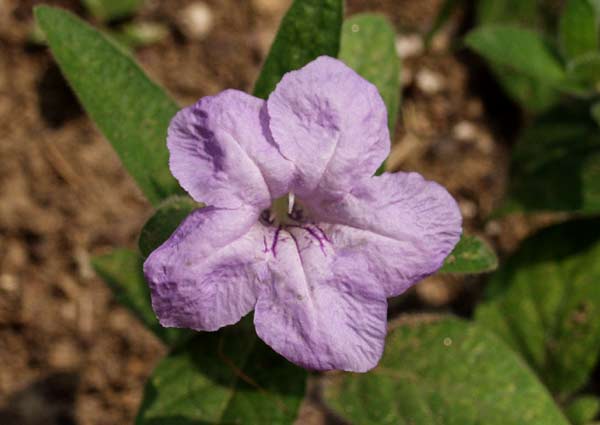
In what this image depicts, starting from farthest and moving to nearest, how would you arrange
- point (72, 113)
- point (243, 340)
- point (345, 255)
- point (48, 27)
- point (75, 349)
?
point (72, 113)
point (75, 349)
point (243, 340)
point (48, 27)
point (345, 255)

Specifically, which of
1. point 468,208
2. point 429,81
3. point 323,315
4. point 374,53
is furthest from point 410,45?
point 323,315

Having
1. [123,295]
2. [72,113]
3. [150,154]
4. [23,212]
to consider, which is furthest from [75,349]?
[150,154]

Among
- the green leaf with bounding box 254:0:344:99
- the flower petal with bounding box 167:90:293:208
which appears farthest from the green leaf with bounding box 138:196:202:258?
the green leaf with bounding box 254:0:344:99

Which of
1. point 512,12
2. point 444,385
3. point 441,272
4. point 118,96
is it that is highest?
point 118,96

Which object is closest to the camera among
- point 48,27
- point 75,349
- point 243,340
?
point 48,27

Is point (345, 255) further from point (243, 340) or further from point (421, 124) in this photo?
point (421, 124)

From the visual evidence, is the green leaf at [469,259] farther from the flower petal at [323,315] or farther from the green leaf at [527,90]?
the green leaf at [527,90]

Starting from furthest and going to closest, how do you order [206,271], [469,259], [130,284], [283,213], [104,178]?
[104,178]
[130,284]
[469,259]
[283,213]
[206,271]

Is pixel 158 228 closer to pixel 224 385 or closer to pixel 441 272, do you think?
pixel 224 385

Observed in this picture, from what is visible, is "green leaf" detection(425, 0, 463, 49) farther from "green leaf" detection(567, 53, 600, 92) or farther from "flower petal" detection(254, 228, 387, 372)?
"flower petal" detection(254, 228, 387, 372)
